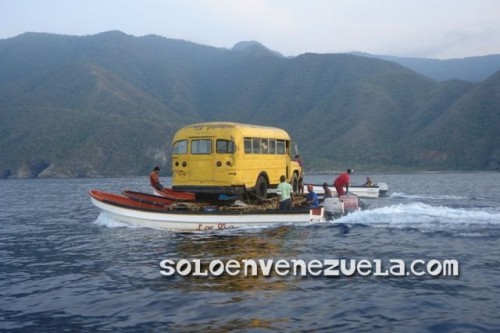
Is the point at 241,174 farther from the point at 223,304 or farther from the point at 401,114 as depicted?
the point at 401,114

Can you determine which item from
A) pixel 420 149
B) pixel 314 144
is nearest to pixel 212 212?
pixel 420 149

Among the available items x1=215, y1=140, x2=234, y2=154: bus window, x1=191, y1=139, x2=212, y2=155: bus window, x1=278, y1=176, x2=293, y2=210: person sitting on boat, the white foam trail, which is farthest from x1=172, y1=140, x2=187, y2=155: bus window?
x1=278, y1=176, x2=293, y2=210: person sitting on boat

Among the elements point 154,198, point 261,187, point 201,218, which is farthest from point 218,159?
point 154,198

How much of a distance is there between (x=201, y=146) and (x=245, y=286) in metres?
11.0

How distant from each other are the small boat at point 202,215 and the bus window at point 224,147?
99.0 inches

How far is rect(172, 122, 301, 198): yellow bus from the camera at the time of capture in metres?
22.3

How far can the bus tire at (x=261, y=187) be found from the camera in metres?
24.4

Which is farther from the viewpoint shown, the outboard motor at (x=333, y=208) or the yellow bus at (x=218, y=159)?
the outboard motor at (x=333, y=208)

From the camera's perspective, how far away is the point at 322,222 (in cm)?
2358

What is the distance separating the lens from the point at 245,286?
1274 cm

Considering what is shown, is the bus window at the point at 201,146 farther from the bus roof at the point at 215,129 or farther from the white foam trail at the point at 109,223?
the white foam trail at the point at 109,223

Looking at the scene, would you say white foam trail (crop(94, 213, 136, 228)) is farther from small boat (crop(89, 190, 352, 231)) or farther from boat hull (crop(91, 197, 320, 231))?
boat hull (crop(91, 197, 320, 231))

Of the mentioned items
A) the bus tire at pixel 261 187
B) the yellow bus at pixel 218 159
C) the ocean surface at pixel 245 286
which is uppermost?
the yellow bus at pixel 218 159

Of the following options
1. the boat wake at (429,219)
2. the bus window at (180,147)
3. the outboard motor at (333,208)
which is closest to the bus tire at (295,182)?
the outboard motor at (333,208)
